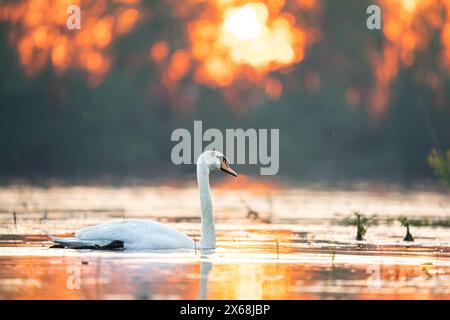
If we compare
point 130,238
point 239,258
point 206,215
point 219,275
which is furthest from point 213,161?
point 219,275

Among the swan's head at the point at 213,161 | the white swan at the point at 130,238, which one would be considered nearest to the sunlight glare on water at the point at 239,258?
the white swan at the point at 130,238

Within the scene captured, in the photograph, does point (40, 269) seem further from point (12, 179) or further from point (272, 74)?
point (272, 74)

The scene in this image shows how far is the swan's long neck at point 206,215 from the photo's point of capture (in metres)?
13.8

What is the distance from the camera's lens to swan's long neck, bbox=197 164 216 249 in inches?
543

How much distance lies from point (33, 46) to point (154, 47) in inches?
246

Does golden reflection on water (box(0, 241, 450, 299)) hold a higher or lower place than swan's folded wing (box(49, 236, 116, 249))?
lower

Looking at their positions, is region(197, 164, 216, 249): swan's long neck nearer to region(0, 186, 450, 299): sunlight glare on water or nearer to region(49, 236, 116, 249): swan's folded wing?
region(0, 186, 450, 299): sunlight glare on water

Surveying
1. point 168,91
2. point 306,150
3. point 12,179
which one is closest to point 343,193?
point 12,179

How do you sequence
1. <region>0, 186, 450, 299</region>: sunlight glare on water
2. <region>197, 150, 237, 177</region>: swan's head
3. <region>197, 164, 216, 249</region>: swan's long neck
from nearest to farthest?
<region>0, 186, 450, 299</region>: sunlight glare on water → <region>197, 164, 216, 249</region>: swan's long neck → <region>197, 150, 237, 177</region>: swan's head

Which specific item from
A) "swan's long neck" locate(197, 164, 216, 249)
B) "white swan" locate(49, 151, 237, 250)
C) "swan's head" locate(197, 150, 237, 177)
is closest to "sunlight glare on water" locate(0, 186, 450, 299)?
"white swan" locate(49, 151, 237, 250)

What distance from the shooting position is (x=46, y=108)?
133ft

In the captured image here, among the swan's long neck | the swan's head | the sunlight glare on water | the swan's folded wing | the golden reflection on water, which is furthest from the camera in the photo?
the swan's head

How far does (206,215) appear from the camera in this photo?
14008 millimetres

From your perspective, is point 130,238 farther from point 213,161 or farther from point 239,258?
point 213,161
